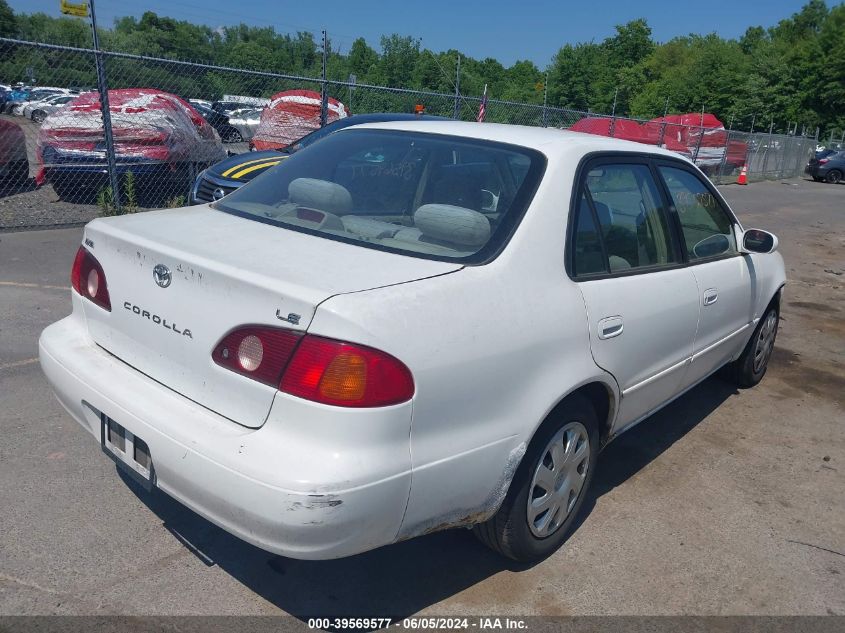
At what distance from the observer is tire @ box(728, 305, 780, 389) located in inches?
196

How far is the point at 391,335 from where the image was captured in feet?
6.94

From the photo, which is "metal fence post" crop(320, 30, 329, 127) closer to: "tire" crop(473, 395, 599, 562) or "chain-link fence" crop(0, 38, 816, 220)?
"chain-link fence" crop(0, 38, 816, 220)

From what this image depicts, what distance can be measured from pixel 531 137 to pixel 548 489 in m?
1.51

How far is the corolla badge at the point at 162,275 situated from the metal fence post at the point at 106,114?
24.0 ft

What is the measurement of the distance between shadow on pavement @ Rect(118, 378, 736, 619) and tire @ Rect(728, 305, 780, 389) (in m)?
2.30

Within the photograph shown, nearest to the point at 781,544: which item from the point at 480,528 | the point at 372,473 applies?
the point at 480,528

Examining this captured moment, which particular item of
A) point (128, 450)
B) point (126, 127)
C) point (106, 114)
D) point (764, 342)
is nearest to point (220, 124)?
point (126, 127)

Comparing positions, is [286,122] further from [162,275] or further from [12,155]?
[162,275]

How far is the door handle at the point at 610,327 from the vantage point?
2.88m

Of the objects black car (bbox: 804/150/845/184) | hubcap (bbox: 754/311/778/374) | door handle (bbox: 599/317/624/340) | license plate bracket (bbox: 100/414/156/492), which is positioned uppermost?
door handle (bbox: 599/317/624/340)

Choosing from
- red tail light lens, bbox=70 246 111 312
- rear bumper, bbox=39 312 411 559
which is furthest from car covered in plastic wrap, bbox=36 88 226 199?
rear bumper, bbox=39 312 411 559

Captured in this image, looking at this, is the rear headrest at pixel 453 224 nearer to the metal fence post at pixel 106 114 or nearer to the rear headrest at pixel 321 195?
the rear headrest at pixel 321 195

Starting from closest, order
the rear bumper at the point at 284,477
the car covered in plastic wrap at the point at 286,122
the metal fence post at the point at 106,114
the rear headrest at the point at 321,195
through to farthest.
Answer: the rear bumper at the point at 284,477 < the rear headrest at the point at 321,195 < the metal fence post at the point at 106,114 < the car covered in plastic wrap at the point at 286,122

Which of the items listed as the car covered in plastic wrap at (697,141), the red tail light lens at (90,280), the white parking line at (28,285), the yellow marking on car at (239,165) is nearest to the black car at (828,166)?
the car covered in plastic wrap at (697,141)
